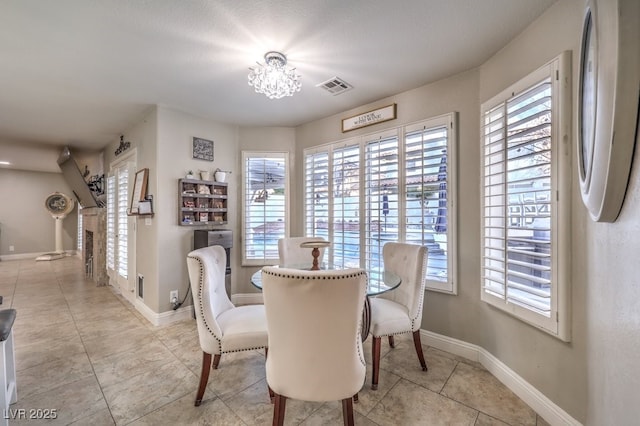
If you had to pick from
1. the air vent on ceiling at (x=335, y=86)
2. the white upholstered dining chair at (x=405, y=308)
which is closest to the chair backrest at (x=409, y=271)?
the white upholstered dining chair at (x=405, y=308)

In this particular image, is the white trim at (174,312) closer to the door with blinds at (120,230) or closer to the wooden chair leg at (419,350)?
the door with blinds at (120,230)

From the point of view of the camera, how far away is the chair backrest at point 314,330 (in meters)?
1.16

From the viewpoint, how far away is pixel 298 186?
3.63 meters

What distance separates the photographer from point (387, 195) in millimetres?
2742

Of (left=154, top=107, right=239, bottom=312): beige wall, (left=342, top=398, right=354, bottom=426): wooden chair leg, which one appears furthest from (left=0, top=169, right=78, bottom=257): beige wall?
(left=342, top=398, right=354, bottom=426): wooden chair leg

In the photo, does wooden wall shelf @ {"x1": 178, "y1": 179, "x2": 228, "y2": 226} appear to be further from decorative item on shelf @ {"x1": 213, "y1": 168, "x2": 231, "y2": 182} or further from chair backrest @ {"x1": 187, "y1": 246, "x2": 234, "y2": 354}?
chair backrest @ {"x1": 187, "y1": 246, "x2": 234, "y2": 354}

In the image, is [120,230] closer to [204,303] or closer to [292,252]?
[292,252]

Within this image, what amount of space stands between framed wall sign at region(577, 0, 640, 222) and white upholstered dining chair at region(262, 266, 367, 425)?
3.18ft

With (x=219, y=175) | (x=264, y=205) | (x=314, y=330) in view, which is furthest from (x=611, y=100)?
(x=219, y=175)

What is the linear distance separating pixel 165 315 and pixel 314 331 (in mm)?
2616

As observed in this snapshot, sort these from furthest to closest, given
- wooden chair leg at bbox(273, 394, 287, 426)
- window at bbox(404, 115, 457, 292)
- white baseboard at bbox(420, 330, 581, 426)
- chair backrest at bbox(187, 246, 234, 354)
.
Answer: window at bbox(404, 115, 457, 292)
chair backrest at bbox(187, 246, 234, 354)
white baseboard at bbox(420, 330, 581, 426)
wooden chair leg at bbox(273, 394, 287, 426)

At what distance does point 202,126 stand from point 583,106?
356 cm

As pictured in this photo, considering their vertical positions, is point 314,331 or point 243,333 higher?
point 314,331

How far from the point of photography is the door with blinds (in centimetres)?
361
